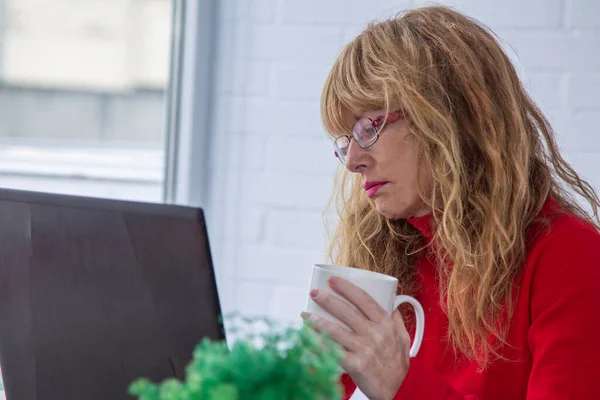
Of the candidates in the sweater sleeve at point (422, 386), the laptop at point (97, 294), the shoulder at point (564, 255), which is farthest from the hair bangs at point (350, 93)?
the laptop at point (97, 294)

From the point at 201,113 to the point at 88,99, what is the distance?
0.87 ft

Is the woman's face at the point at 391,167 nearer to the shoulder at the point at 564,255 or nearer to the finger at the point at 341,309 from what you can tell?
the shoulder at the point at 564,255

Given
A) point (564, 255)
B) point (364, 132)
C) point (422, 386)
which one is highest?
point (364, 132)

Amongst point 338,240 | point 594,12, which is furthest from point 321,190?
point 594,12

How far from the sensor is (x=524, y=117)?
111 centimetres

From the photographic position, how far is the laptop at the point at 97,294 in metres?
0.64

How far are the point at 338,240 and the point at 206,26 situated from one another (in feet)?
2.32

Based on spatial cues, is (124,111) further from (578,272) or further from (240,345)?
(240,345)

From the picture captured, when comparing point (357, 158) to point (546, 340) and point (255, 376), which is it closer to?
point (546, 340)

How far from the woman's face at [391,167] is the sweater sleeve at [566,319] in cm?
19

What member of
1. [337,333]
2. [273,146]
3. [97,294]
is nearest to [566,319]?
[337,333]

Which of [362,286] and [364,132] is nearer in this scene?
[362,286]

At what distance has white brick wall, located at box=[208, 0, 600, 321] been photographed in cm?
175

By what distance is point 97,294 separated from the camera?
684mm
